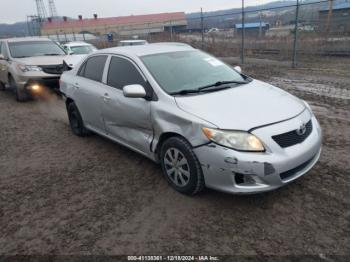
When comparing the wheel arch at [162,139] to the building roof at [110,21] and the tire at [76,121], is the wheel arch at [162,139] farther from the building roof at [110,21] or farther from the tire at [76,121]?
the building roof at [110,21]

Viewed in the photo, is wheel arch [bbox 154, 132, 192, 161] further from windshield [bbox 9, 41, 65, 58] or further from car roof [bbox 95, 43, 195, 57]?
windshield [bbox 9, 41, 65, 58]

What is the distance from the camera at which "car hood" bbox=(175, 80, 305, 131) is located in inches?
131

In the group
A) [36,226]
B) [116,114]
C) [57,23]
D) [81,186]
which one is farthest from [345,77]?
[57,23]

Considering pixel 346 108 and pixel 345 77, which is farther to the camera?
pixel 345 77

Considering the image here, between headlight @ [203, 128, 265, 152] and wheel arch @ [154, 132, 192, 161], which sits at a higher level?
headlight @ [203, 128, 265, 152]

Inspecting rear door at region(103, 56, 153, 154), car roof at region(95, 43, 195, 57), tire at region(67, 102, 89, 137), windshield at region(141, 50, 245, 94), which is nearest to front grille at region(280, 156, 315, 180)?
windshield at region(141, 50, 245, 94)

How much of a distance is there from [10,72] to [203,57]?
6.78 m

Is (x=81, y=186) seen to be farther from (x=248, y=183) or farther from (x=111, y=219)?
(x=248, y=183)

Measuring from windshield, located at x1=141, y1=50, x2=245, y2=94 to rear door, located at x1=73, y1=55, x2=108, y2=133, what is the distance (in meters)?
0.97

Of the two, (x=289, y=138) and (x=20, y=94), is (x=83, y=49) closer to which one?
(x=20, y=94)

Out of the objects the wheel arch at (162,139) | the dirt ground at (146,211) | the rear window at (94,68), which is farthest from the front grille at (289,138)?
the rear window at (94,68)

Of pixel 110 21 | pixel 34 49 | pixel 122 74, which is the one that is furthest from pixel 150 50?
pixel 110 21

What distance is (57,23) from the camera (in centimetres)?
6306

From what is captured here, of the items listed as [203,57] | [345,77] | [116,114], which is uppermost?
[203,57]
